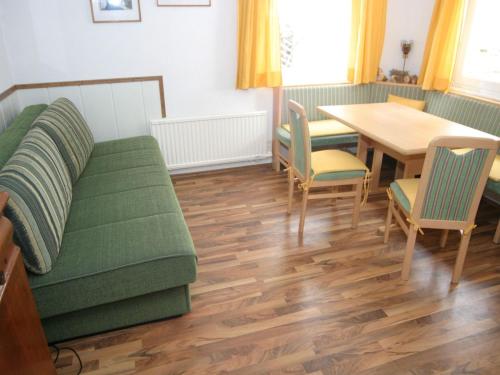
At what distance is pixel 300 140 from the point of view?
2.59m

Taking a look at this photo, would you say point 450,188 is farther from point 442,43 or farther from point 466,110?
point 442,43

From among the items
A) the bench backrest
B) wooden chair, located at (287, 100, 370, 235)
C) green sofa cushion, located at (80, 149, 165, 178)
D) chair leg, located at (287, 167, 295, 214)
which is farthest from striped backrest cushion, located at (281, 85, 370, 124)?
green sofa cushion, located at (80, 149, 165, 178)

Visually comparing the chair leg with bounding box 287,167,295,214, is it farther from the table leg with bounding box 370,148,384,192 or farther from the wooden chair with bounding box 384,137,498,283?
the wooden chair with bounding box 384,137,498,283

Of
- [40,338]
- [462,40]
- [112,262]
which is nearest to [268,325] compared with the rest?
[112,262]

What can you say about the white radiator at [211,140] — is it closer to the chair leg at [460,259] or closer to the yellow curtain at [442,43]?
the yellow curtain at [442,43]

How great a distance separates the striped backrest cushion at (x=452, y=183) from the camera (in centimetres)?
190

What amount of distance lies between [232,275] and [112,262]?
81cm

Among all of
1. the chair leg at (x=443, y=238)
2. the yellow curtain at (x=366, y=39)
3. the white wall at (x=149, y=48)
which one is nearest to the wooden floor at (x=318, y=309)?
the chair leg at (x=443, y=238)

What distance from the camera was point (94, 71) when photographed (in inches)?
128

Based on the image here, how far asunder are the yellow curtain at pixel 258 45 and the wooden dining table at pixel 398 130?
2.09 ft

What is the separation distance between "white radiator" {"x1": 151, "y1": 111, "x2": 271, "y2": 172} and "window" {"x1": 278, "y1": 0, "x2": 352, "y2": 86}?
61 centimetres

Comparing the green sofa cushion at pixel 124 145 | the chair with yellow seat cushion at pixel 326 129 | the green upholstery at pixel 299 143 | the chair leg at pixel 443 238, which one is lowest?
the chair leg at pixel 443 238

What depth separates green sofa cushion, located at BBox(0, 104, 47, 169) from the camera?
2045mm

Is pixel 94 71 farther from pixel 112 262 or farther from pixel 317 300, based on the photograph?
pixel 317 300
